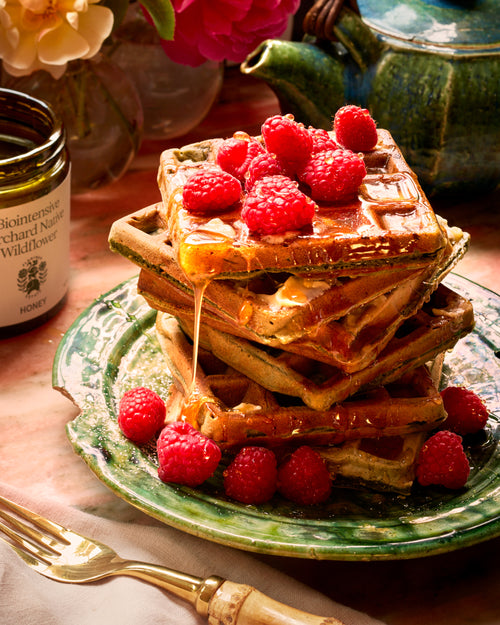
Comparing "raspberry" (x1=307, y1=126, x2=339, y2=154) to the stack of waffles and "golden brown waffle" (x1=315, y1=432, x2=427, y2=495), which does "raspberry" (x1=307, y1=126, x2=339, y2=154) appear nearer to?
the stack of waffles

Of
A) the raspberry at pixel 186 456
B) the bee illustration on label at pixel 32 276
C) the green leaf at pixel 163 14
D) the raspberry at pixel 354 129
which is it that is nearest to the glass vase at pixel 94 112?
the green leaf at pixel 163 14

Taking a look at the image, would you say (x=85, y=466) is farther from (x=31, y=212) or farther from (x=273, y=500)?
(x=31, y=212)

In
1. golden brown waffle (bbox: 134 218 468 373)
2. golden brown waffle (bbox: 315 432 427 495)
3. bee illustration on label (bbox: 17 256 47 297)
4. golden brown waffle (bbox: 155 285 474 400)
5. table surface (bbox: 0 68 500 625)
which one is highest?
golden brown waffle (bbox: 134 218 468 373)

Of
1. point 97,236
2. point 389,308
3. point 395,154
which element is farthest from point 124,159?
point 389,308

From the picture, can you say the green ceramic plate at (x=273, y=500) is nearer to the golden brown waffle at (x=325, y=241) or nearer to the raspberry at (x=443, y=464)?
the raspberry at (x=443, y=464)

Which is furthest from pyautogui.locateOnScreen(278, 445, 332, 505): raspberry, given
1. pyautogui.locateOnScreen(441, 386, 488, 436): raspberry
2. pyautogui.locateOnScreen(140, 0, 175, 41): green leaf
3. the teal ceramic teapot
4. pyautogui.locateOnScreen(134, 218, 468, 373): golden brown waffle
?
pyautogui.locateOnScreen(140, 0, 175, 41): green leaf

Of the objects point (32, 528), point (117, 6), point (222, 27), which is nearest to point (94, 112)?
point (117, 6)
